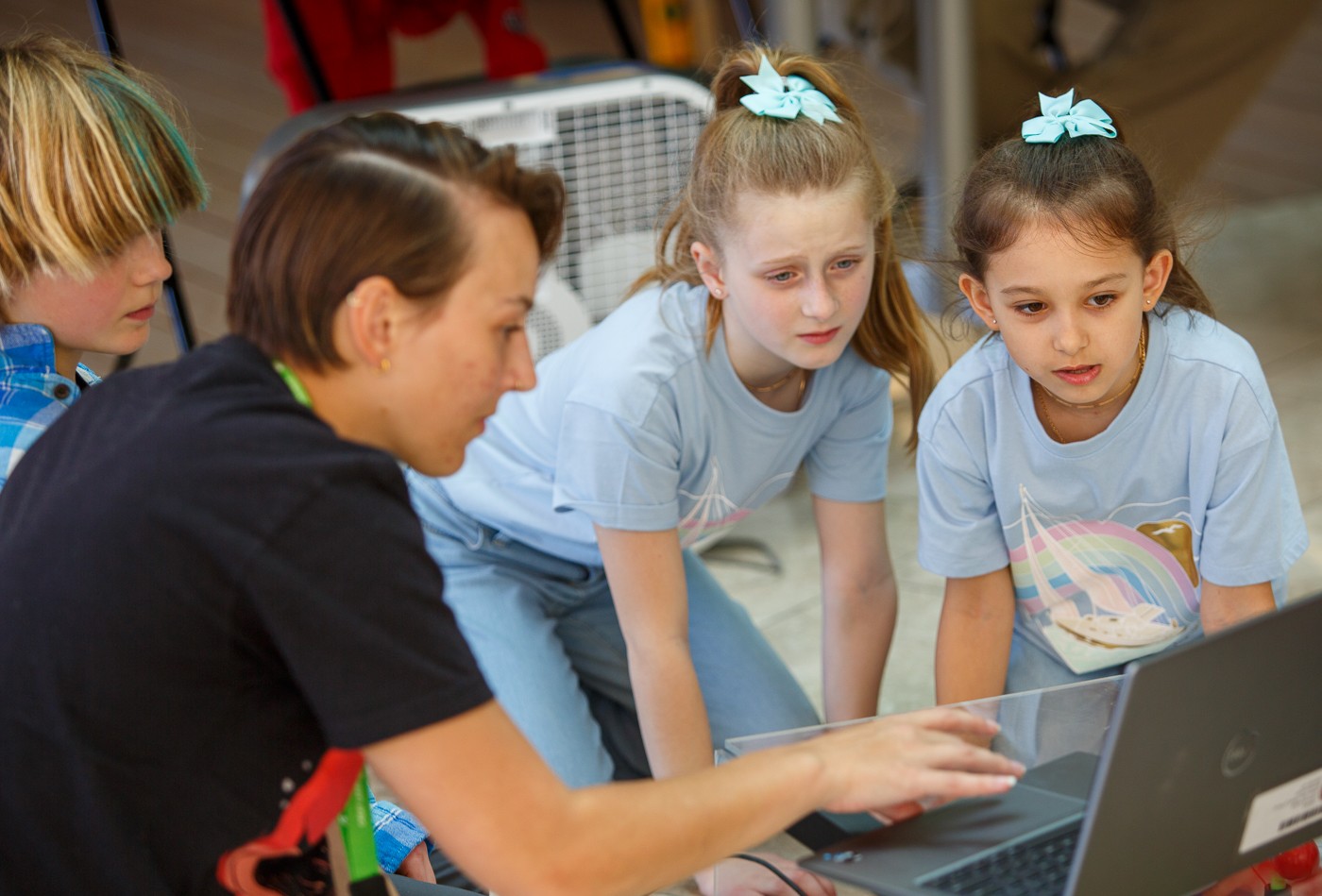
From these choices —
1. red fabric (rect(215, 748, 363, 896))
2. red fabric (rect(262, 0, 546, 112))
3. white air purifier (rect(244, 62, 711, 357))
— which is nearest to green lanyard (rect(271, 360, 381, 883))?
→ red fabric (rect(215, 748, 363, 896))

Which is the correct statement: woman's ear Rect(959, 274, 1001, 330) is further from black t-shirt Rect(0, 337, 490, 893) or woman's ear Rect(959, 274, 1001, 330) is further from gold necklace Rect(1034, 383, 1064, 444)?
black t-shirt Rect(0, 337, 490, 893)

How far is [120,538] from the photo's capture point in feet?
2.66

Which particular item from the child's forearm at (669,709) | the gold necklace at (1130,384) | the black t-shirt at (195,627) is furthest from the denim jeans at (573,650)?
the black t-shirt at (195,627)

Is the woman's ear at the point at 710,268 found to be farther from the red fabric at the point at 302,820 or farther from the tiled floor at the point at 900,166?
the red fabric at the point at 302,820

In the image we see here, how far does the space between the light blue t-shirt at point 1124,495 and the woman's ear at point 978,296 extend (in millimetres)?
54

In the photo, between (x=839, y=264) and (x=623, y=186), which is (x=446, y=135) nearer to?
(x=839, y=264)

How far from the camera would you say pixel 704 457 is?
5.12ft

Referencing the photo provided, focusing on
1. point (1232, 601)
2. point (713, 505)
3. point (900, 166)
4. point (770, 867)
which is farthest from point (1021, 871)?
point (900, 166)

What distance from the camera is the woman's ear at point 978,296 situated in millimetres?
1352

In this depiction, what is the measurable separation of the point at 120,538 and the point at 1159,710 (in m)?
0.59

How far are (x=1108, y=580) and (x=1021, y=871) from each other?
633 mm

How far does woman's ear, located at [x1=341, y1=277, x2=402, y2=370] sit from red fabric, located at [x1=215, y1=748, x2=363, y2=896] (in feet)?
0.81

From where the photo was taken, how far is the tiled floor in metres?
2.27

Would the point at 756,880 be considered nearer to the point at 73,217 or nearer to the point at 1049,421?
the point at 1049,421
